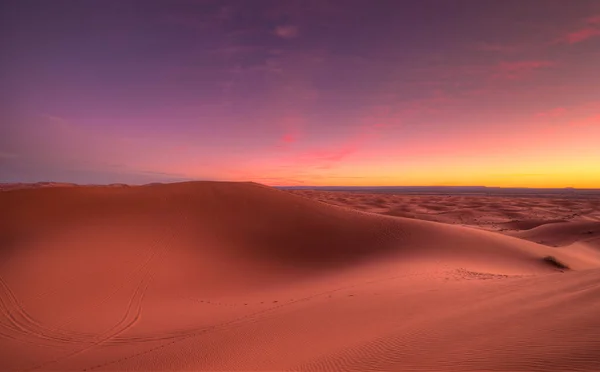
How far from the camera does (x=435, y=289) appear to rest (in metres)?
8.43

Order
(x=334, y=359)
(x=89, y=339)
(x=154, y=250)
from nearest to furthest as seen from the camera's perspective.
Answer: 1. (x=334, y=359)
2. (x=89, y=339)
3. (x=154, y=250)

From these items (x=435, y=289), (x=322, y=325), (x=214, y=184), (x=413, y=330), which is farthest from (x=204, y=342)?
(x=214, y=184)

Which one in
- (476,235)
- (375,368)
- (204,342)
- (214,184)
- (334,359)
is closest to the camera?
(375,368)

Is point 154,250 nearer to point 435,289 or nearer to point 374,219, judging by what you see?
point 435,289

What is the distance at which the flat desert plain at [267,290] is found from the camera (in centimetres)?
502

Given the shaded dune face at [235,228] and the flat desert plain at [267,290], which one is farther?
the shaded dune face at [235,228]

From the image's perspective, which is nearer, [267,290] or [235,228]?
[267,290]

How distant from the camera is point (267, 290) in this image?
1020 cm

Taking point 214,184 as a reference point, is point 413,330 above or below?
below

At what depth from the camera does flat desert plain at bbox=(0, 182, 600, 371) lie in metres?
5.02

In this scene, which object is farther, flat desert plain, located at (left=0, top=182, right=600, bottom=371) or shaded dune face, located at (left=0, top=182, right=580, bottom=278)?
shaded dune face, located at (left=0, top=182, right=580, bottom=278)

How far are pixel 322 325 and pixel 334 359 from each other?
1.61 m

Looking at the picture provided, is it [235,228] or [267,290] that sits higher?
[235,228]

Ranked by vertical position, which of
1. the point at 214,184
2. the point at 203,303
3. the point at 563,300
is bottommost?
the point at 203,303
